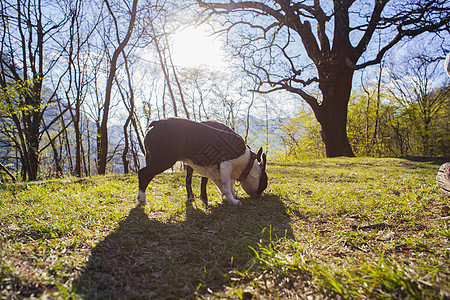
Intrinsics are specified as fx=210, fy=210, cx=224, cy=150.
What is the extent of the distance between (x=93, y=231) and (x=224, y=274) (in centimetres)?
155

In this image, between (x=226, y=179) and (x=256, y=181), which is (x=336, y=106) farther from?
(x=226, y=179)

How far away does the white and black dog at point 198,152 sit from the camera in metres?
3.21

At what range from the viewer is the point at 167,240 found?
2.08 m

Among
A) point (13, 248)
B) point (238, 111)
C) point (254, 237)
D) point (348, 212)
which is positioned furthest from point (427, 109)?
point (13, 248)

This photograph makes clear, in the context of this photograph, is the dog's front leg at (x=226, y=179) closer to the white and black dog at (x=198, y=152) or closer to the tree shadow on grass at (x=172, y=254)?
the white and black dog at (x=198, y=152)

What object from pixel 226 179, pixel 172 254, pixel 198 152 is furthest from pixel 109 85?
pixel 172 254

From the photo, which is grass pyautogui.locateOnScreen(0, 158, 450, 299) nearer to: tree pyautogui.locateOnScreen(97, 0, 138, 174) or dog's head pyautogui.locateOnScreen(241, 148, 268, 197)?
dog's head pyautogui.locateOnScreen(241, 148, 268, 197)

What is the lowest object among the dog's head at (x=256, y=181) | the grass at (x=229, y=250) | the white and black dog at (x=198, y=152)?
the grass at (x=229, y=250)

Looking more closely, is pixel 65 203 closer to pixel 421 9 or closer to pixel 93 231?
pixel 93 231

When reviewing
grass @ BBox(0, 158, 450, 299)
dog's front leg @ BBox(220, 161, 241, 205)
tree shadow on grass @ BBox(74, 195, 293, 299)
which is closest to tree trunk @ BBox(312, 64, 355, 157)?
grass @ BBox(0, 158, 450, 299)

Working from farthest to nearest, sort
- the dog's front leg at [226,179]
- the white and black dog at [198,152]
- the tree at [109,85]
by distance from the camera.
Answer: the tree at [109,85], the dog's front leg at [226,179], the white and black dog at [198,152]

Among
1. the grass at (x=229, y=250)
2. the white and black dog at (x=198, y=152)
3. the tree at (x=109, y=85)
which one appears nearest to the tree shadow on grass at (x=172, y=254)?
the grass at (x=229, y=250)

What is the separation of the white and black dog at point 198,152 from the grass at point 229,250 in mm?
565

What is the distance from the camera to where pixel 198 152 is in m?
3.38
